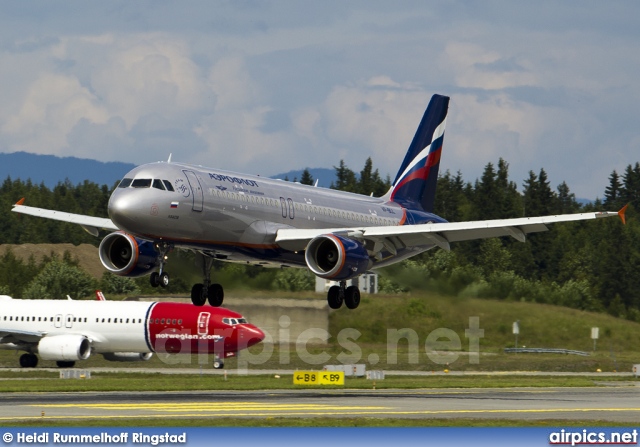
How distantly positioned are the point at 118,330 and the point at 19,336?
27.0 ft

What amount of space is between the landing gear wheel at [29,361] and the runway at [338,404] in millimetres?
25287

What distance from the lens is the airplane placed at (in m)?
81.6

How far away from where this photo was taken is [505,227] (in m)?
53.8

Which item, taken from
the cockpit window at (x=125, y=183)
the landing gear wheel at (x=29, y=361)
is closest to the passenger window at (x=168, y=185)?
the cockpit window at (x=125, y=183)

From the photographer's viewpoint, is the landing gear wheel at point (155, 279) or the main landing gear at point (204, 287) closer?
the landing gear wheel at point (155, 279)

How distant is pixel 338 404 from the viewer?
56.7m

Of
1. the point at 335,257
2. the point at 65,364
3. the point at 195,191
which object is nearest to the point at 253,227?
the point at 195,191

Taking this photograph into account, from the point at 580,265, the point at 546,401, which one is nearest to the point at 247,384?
the point at 546,401

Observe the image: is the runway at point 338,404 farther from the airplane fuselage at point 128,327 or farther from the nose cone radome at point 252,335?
the airplane fuselage at point 128,327

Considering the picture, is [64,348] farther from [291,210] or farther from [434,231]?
[434,231]

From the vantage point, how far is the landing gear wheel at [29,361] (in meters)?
88.6

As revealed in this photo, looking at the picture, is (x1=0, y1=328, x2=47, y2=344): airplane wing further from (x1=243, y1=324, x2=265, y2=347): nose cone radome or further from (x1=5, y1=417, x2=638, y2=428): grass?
(x1=5, y1=417, x2=638, y2=428): grass

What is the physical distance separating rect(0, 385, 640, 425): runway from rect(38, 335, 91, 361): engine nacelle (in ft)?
63.0

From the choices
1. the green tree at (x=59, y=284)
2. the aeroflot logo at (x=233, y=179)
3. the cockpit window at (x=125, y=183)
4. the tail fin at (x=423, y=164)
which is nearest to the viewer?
the cockpit window at (x=125, y=183)
